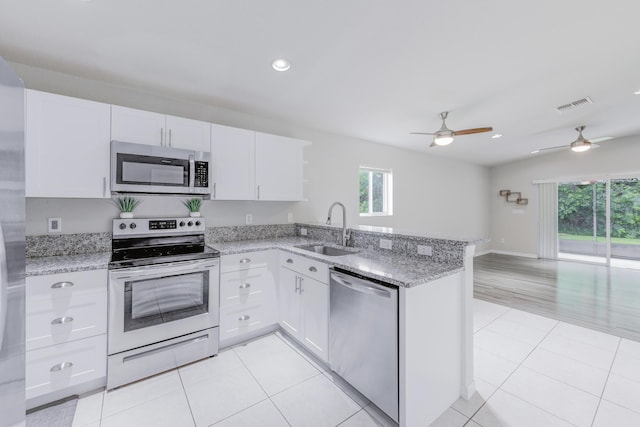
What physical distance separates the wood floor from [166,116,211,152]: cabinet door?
416cm

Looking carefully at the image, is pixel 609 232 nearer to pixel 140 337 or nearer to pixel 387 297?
pixel 387 297

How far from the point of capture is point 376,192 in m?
5.16

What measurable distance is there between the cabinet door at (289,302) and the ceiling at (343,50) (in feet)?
6.21

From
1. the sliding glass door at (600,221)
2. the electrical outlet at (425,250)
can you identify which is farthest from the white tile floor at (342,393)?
the sliding glass door at (600,221)

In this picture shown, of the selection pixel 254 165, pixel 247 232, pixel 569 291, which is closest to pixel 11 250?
pixel 254 165

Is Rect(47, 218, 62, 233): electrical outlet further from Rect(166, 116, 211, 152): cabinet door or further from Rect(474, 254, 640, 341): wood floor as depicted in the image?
Rect(474, 254, 640, 341): wood floor

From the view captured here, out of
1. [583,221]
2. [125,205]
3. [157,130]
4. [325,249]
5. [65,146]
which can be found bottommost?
[325,249]

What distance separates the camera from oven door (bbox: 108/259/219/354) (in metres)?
1.98

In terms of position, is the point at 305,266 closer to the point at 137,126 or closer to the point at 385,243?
the point at 385,243

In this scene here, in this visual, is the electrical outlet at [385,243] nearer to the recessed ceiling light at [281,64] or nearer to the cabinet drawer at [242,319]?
the cabinet drawer at [242,319]

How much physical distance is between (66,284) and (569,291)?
20.2 ft

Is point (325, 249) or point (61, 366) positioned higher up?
point (325, 249)

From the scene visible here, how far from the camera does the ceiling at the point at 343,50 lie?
172 cm

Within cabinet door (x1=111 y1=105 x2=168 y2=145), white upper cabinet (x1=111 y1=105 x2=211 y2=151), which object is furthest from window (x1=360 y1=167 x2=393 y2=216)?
cabinet door (x1=111 y1=105 x2=168 y2=145)
